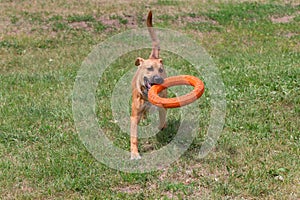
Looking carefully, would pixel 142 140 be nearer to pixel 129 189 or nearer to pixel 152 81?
pixel 152 81

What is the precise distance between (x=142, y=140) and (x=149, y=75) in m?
1.15

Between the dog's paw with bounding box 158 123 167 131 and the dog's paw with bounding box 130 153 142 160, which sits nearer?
the dog's paw with bounding box 130 153 142 160

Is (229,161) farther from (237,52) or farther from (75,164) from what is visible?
(237,52)

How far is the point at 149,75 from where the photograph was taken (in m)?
5.56

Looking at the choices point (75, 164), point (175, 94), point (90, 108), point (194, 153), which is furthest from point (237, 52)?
point (75, 164)

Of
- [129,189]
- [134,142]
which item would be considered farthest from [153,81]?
[129,189]

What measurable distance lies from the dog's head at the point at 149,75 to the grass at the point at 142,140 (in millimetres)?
910

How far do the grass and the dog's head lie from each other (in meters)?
0.91

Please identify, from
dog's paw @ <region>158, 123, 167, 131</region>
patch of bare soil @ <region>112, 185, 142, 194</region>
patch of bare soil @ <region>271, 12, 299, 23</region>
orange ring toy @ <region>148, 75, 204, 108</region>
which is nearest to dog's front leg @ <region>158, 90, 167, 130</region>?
dog's paw @ <region>158, 123, 167, 131</region>

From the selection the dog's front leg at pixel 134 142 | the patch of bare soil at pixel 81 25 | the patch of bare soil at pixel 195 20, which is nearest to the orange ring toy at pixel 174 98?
the dog's front leg at pixel 134 142

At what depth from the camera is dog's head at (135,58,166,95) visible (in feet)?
18.2

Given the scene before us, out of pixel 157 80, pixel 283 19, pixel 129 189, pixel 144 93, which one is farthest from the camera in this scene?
pixel 283 19

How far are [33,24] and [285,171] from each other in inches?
401

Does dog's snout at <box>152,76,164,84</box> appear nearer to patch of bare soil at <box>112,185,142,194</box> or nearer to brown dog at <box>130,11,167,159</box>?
brown dog at <box>130,11,167,159</box>
